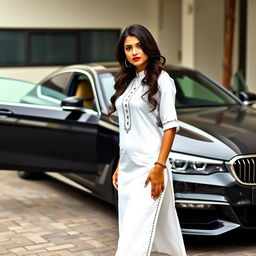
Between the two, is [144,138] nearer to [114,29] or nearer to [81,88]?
[81,88]

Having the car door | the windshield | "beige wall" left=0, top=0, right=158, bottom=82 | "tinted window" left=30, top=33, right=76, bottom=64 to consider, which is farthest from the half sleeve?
"tinted window" left=30, top=33, right=76, bottom=64

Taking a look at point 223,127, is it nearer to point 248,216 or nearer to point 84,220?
point 248,216

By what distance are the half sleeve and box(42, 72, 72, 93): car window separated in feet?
10.4

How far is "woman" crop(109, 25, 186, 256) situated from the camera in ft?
12.4

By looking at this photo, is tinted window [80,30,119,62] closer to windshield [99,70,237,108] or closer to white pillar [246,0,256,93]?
white pillar [246,0,256,93]

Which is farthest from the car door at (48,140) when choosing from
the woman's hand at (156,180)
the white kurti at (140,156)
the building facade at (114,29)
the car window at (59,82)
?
the building facade at (114,29)

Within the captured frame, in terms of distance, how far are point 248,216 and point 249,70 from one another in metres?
6.48

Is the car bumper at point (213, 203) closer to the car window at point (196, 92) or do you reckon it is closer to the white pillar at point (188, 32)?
the car window at point (196, 92)

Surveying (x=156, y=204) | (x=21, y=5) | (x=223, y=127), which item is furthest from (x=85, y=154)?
(x=21, y=5)

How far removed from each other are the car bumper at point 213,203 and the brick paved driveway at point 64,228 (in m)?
0.25

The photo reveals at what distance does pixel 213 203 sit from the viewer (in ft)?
15.9

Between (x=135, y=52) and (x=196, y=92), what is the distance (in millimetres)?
3020

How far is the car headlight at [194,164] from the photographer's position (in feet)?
16.2

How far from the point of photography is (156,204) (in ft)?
12.6
